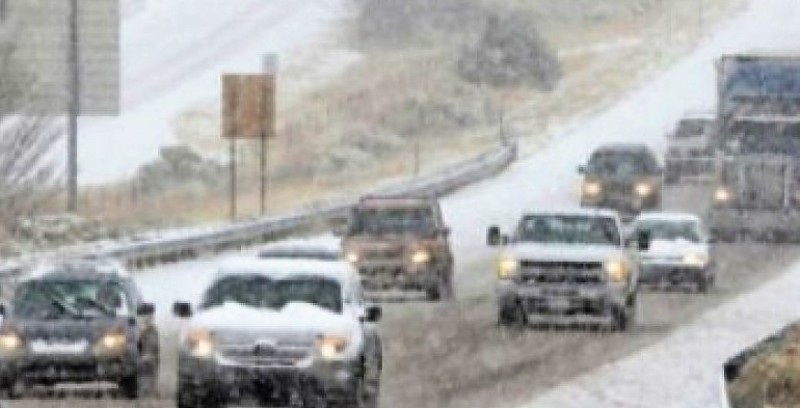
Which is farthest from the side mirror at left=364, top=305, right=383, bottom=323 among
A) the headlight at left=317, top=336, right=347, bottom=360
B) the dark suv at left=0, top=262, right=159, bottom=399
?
the dark suv at left=0, top=262, right=159, bottom=399

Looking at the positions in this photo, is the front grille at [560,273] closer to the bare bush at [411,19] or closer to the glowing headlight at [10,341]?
the glowing headlight at [10,341]

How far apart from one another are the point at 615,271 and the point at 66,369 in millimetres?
12063

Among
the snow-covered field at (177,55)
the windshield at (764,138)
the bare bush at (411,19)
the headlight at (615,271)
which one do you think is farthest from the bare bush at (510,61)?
the headlight at (615,271)

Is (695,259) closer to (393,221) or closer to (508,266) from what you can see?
(393,221)

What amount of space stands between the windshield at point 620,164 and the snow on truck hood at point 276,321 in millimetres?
37790

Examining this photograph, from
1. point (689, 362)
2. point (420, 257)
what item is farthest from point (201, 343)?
point (420, 257)

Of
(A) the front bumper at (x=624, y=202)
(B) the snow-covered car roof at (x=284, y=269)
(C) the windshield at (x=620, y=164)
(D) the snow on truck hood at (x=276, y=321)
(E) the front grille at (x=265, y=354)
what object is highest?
(C) the windshield at (x=620, y=164)

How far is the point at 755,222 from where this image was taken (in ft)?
191

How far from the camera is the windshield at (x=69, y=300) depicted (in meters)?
29.5

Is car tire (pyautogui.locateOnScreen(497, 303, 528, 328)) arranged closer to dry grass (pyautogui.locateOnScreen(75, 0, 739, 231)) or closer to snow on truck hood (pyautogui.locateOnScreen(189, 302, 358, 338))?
snow on truck hood (pyautogui.locateOnScreen(189, 302, 358, 338))

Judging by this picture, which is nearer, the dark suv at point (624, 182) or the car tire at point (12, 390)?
the car tire at point (12, 390)

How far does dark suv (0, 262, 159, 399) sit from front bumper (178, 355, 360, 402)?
2.69 m

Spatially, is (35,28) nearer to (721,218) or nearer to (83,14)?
(83,14)

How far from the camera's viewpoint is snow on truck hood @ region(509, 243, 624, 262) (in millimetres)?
39156
